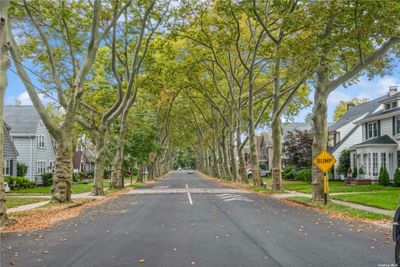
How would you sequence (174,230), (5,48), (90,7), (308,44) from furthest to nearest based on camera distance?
(90,7) < (308,44) < (5,48) < (174,230)

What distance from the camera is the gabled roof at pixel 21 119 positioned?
142ft

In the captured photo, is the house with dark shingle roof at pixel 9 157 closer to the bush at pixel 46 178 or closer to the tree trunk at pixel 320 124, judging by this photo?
the bush at pixel 46 178

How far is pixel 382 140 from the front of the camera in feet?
118

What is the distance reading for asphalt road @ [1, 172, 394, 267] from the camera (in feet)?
26.5

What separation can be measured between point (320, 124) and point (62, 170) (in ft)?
40.1

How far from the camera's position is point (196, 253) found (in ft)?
28.5

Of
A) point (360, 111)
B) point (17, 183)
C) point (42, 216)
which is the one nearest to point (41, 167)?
point (17, 183)

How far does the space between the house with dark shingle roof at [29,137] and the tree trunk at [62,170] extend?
24.1 metres

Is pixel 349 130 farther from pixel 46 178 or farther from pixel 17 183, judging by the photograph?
pixel 17 183

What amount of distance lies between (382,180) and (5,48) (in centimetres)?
2851

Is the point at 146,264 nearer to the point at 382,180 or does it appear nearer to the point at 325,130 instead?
the point at 325,130

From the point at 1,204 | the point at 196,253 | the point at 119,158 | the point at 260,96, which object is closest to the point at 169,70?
the point at 119,158

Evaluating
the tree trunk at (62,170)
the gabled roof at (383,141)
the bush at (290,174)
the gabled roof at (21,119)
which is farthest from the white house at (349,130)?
the gabled roof at (21,119)

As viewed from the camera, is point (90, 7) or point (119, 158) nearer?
point (90, 7)
